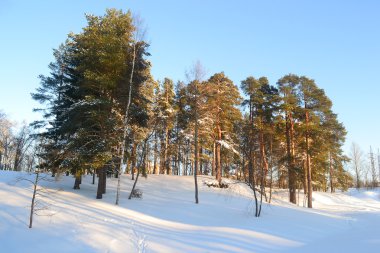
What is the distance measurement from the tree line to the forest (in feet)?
0.25

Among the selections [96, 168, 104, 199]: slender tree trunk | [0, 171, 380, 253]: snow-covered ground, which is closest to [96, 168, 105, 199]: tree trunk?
[96, 168, 104, 199]: slender tree trunk

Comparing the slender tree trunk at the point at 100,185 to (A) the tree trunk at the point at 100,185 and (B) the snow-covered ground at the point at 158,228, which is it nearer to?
(A) the tree trunk at the point at 100,185

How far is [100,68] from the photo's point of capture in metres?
20.4

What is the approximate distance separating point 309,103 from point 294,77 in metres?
3.23


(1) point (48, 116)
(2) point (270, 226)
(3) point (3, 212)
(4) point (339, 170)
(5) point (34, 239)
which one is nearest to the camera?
(5) point (34, 239)

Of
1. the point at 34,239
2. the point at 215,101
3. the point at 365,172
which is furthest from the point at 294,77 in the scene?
the point at 365,172

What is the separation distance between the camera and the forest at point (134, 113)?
18734 millimetres

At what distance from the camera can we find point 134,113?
A: 2006 centimetres

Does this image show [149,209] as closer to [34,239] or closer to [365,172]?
[34,239]

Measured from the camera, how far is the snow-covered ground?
1029 centimetres

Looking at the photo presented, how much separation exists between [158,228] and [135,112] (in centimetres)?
917

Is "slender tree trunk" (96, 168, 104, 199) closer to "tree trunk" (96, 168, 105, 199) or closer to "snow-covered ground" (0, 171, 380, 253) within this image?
"tree trunk" (96, 168, 105, 199)

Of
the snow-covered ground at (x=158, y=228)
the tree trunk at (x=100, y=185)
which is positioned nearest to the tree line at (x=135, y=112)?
the tree trunk at (x=100, y=185)

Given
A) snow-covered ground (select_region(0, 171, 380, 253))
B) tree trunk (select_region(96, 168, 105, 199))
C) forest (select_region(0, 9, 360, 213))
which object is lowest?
snow-covered ground (select_region(0, 171, 380, 253))
